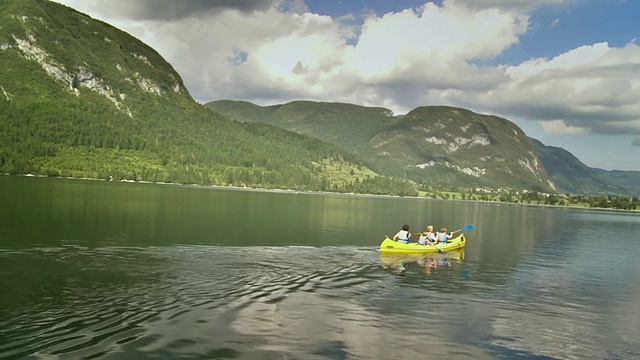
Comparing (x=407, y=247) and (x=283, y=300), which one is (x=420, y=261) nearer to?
(x=407, y=247)

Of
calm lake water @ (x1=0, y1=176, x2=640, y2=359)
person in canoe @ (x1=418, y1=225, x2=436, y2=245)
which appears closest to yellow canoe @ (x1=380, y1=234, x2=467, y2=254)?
person in canoe @ (x1=418, y1=225, x2=436, y2=245)

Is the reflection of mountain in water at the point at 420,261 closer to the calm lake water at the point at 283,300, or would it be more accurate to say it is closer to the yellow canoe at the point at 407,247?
the calm lake water at the point at 283,300

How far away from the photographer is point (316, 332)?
23.0 metres

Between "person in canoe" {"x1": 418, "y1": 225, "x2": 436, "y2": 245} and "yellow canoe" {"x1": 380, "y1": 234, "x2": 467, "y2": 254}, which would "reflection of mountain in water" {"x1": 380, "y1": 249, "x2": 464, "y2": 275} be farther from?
"person in canoe" {"x1": 418, "y1": 225, "x2": 436, "y2": 245}

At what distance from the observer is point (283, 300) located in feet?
94.4

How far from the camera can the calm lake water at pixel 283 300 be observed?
20609 millimetres

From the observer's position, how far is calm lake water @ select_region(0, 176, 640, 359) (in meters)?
20.6

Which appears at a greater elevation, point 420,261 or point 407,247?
point 407,247

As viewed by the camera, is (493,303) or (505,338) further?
(493,303)

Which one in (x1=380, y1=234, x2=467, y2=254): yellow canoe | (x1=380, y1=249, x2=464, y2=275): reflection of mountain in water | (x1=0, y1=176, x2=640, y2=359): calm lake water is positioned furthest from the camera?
(x1=380, y1=234, x2=467, y2=254): yellow canoe

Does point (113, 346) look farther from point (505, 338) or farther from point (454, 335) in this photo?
point (505, 338)

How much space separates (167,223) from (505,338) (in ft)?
172

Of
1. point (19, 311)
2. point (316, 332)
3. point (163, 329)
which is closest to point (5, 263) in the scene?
point (19, 311)

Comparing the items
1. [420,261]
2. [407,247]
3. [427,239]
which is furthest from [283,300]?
[427,239]
